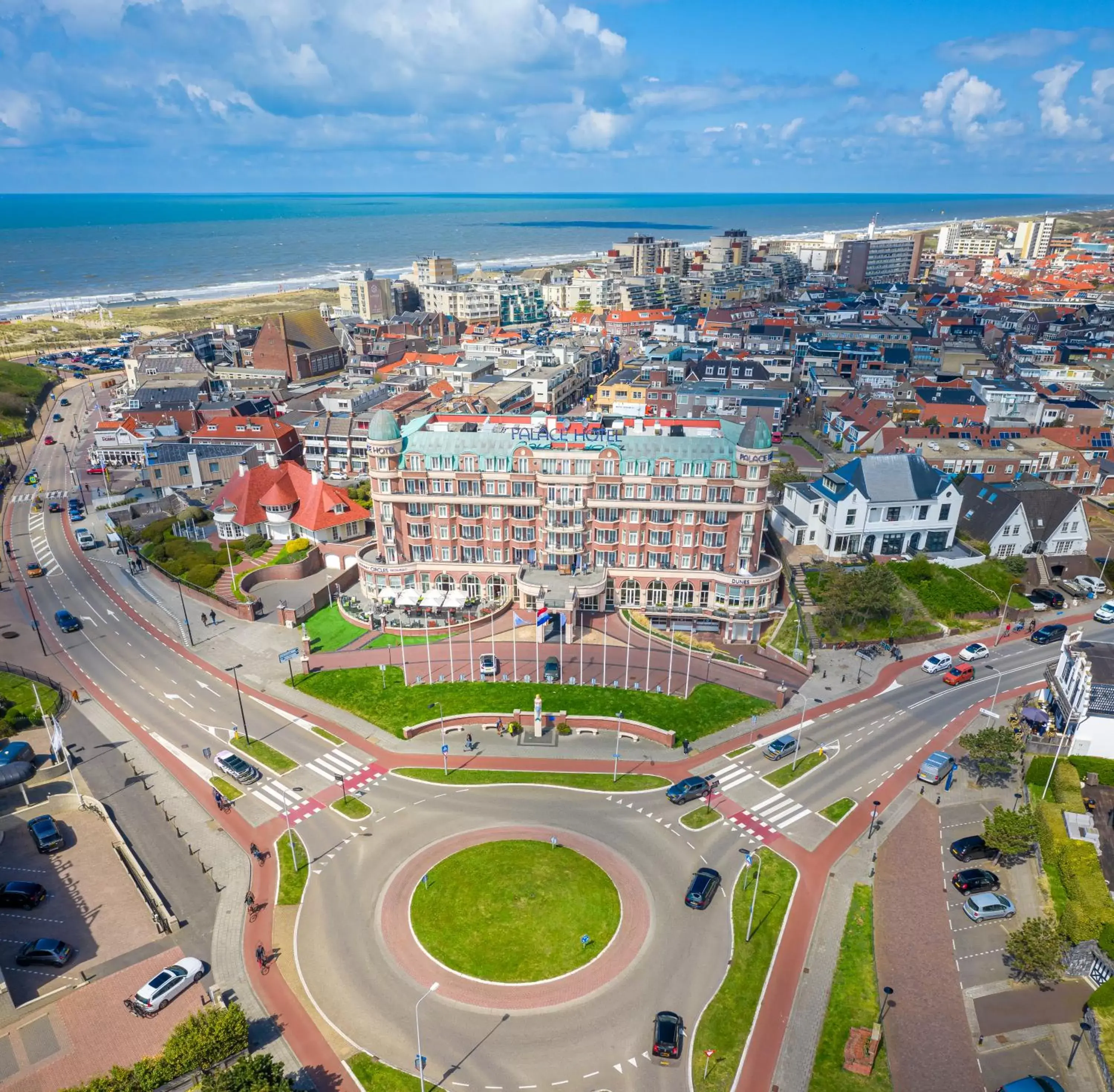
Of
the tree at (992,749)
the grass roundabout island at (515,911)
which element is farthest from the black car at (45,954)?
the tree at (992,749)

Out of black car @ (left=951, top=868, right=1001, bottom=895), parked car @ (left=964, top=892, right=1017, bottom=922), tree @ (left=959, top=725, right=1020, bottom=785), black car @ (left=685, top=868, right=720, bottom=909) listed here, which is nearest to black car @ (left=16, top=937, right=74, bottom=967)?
black car @ (left=685, top=868, right=720, bottom=909)

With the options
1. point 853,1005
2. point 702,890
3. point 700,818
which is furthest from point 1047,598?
point 853,1005

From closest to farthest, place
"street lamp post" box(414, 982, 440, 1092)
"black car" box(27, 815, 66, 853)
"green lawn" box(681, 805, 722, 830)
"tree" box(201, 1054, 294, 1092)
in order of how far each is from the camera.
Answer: "tree" box(201, 1054, 294, 1092) < "street lamp post" box(414, 982, 440, 1092) < "black car" box(27, 815, 66, 853) < "green lawn" box(681, 805, 722, 830)

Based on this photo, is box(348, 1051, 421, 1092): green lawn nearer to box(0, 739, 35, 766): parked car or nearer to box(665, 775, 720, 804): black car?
box(665, 775, 720, 804): black car

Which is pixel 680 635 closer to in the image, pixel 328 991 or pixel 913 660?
pixel 913 660

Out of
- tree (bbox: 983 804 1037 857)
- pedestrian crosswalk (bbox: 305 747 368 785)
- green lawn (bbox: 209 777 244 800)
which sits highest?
tree (bbox: 983 804 1037 857)

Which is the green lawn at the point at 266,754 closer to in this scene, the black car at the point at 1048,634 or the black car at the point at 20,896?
the black car at the point at 20,896
